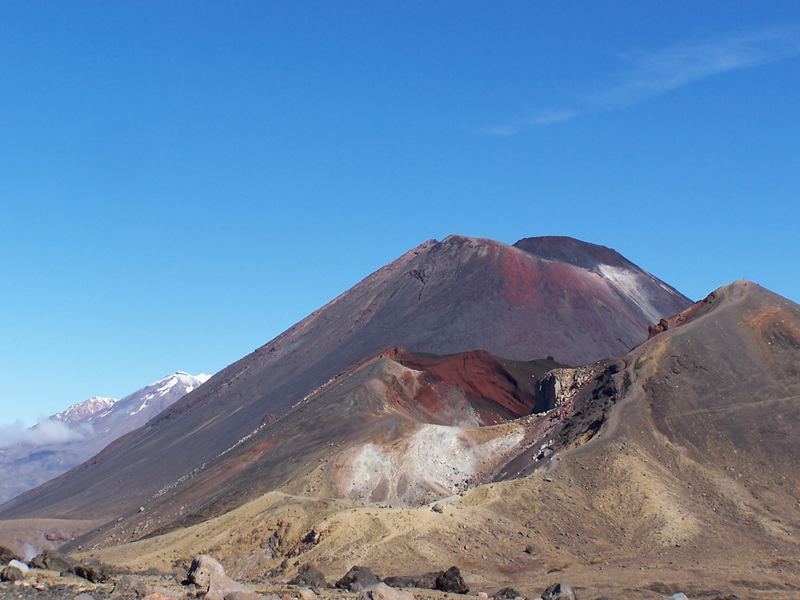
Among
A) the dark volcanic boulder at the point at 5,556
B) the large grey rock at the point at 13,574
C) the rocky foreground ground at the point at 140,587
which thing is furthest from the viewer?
the dark volcanic boulder at the point at 5,556

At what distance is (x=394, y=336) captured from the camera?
139375 millimetres

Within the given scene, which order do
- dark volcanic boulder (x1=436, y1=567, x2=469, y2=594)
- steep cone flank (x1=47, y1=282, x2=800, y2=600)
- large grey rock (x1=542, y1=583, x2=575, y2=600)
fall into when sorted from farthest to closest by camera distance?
steep cone flank (x1=47, y1=282, x2=800, y2=600) → dark volcanic boulder (x1=436, y1=567, x2=469, y2=594) → large grey rock (x1=542, y1=583, x2=575, y2=600)

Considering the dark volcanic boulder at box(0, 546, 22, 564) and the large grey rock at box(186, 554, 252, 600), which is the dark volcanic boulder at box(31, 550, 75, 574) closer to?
the dark volcanic boulder at box(0, 546, 22, 564)

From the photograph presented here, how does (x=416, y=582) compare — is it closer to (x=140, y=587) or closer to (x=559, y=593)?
(x=559, y=593)

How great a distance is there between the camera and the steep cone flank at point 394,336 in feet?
413

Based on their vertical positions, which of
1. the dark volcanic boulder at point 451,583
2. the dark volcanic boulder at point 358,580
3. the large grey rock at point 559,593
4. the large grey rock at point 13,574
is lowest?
the large grey rock at point 559,593

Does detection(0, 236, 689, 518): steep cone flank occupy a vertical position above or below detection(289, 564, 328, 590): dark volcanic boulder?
above

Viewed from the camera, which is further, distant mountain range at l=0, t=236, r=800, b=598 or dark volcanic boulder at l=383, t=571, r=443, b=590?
distant mountain range at l=0, t=236, r=800, b=598

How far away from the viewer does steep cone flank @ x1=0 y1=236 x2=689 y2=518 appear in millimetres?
125938

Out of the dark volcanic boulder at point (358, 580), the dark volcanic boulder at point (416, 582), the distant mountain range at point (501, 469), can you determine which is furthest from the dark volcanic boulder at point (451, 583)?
the distant mountain range at point (501, 469)

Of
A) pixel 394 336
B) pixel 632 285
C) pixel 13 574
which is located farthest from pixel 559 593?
pixel 632 285

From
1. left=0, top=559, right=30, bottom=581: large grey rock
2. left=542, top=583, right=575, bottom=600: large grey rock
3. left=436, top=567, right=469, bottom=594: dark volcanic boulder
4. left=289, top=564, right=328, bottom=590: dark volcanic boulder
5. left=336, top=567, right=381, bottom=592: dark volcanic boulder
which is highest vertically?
left=0, top=559, right=30, bottom=581: large grey rock

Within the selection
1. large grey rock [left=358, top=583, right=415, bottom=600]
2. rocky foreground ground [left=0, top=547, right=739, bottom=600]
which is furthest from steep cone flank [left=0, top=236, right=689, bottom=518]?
large grey rock [left=358, top=583, right=415, bottom=600]

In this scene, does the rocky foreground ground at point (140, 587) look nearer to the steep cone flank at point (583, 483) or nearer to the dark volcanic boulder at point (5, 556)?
the dark volcanic boulder at point (5, 556)
